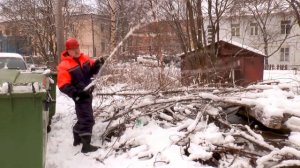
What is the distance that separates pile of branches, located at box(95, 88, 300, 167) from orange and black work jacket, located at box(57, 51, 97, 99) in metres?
0.81

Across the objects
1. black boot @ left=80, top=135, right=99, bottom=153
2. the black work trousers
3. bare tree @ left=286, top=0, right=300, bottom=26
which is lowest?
black boot @ left=80, top=135, right=99, bottom=153

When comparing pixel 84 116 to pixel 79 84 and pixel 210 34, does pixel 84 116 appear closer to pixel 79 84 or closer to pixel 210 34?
pixel 79 84

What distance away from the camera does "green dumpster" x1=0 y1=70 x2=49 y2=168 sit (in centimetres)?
421

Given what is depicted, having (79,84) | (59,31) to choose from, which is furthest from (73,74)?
(59,31)

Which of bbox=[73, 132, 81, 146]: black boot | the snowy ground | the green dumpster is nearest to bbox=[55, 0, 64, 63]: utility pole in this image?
the snowy ground

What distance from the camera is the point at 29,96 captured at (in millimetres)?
4195

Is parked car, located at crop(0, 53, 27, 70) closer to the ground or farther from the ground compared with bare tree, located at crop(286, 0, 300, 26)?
closer to the ground

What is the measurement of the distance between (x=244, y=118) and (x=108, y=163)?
1.99 metres

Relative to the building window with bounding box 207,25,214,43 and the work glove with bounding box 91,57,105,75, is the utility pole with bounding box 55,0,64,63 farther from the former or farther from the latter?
the work glove with bounding box 91,57,105,75

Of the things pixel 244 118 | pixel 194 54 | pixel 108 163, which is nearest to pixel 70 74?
pixel 108 163

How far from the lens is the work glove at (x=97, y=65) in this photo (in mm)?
5828

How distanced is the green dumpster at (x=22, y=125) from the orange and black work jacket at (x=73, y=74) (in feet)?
3.60

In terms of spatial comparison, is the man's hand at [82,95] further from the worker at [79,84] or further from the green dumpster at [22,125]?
the green dumpster at [22,125]

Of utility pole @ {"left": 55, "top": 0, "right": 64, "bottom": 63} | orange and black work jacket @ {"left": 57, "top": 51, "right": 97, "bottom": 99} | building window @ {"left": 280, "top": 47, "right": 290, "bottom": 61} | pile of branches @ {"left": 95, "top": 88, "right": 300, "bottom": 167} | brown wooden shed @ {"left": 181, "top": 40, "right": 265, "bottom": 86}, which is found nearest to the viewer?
pile of branches @ {"left": 95, "top": 88, "right": 300, "bottom": 167}
